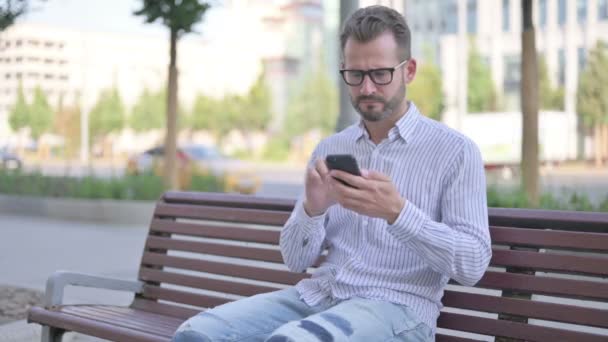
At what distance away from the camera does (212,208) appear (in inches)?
171

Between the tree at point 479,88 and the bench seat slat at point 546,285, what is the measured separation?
4866 cm

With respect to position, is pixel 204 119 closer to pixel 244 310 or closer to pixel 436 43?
pixel 436 43

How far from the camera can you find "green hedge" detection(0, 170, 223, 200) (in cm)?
1523

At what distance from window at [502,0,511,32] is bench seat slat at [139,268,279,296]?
57.0 m

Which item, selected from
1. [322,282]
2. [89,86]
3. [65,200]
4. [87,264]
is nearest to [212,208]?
[322,282]

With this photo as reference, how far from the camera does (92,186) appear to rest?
15727 mm

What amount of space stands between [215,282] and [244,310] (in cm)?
107

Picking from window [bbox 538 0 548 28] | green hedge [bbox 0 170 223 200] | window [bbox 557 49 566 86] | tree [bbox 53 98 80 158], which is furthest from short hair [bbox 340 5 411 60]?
tree [bbox 53 98 80 158]

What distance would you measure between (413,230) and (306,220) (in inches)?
21.6

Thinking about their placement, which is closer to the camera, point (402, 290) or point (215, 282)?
point (402, 290)

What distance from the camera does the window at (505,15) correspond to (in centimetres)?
5891

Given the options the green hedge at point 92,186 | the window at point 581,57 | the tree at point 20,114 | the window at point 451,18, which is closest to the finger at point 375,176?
the green hedge at point 92,186

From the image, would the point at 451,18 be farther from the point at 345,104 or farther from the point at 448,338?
the point at 448,338

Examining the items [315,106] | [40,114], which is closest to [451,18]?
[315,106]
